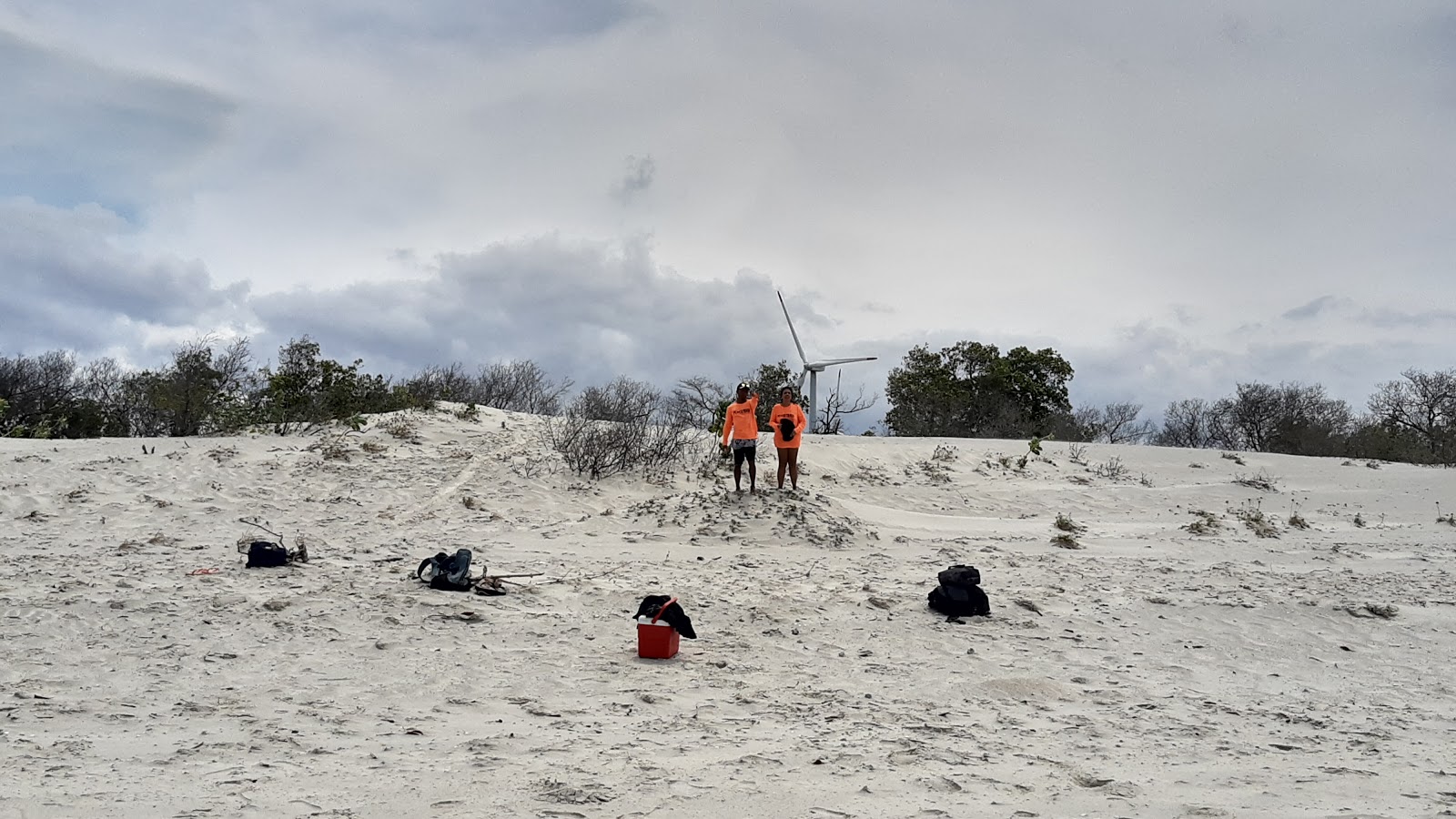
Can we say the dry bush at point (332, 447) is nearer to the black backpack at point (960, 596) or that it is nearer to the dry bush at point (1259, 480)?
the black backpack at point (960, 596)

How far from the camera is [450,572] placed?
24.3 feet

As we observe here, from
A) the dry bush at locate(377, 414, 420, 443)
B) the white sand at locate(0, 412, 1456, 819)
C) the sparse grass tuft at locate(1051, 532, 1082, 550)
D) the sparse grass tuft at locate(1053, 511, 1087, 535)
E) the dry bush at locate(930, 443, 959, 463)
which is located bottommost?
the white sand at locate(0, 412, 1456, 819)

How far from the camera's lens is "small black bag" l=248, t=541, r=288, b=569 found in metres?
7.83

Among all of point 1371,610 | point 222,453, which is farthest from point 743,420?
point 222,453

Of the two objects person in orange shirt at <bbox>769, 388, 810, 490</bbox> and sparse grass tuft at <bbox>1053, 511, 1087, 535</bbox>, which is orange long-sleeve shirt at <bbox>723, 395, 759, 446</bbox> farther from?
sparse grass tuft at <bbox>1053, 511, 1087, 535</bbox>

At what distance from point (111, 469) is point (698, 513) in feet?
27.6

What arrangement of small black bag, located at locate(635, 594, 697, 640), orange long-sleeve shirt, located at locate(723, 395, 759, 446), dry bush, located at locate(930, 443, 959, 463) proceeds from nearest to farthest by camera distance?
small black bag, located at locate(635, 594, 697, 640), orange long-sleeve shirt, located at locate(723, 395, 759, 446), dry bush, located at locate(930, 443, 959, 463)

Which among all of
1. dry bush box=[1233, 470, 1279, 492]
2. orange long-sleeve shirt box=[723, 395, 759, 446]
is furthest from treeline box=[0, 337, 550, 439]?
dry bush box=[1233, 470, 1279, 492]

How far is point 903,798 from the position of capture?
11.9 feet

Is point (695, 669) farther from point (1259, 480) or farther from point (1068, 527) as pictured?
point (1259, 480)

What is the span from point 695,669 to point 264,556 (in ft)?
Result: 14.0

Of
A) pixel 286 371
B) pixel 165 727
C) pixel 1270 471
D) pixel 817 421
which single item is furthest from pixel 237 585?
pixel 817 421

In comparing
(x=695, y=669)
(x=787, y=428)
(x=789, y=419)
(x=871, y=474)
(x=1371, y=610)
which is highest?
(x=789, y=419)

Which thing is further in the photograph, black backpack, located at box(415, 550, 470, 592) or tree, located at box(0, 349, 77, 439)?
tree, located at box(0, 349, 77, 439)
